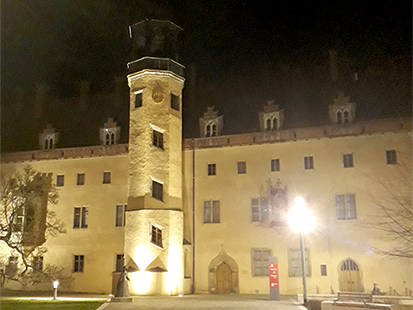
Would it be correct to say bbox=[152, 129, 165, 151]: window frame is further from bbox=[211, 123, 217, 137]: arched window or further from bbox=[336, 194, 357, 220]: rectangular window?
bbox=[336, 194, 357, 220]: rectangular window

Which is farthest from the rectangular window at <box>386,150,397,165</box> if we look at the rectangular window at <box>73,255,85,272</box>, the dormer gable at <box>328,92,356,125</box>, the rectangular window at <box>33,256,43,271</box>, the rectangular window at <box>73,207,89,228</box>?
the rectangular window at <box>33,256,43,271</box>

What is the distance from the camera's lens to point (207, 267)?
2823 centimetres

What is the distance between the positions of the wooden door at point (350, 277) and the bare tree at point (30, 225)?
1754 centimetres

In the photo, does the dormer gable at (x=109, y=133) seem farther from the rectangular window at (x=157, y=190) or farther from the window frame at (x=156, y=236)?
the window frame at (x=156, y=236)

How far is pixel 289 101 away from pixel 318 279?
1165cm

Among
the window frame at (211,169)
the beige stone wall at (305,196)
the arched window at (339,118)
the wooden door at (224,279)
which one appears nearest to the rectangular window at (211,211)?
the beige stone wall at (305,196)

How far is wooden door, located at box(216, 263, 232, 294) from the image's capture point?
27781mm

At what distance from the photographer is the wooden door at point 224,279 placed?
27.8 metres

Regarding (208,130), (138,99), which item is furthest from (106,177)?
(208,130)

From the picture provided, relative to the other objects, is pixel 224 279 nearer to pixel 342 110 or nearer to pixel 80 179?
pixel 80 179

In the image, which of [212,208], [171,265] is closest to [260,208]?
[212,208]

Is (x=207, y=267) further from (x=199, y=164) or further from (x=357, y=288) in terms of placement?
(x=357, y=288)

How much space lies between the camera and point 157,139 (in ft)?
89.8

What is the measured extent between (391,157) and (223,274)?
1224 cm
